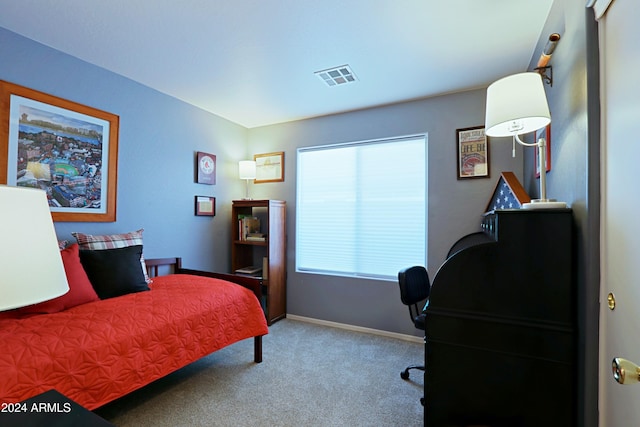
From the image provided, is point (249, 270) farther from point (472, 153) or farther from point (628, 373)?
point (628, 373)

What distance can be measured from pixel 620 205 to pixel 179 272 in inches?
130

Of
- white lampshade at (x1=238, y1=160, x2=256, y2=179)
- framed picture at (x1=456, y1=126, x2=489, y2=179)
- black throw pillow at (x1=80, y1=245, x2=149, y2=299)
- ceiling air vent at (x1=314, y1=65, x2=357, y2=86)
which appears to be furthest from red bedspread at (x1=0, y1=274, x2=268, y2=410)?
framed picture at (x1=456, y1=126, x2=489, y2=179)

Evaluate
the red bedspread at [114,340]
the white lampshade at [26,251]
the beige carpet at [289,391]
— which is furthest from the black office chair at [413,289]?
the white lampshade at [26,251]

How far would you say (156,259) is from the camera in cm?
288

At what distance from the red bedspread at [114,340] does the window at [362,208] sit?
1431 millimetres

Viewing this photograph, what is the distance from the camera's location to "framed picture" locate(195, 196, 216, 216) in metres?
3.36

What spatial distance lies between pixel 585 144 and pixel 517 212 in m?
0.37

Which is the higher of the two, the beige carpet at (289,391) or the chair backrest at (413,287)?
the chair backrest at (413,287)

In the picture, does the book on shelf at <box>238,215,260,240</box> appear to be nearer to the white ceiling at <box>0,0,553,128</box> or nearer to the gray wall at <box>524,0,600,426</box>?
the white ceiling at <box>0,0,553,128</box>

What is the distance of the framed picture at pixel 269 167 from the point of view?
379 cm

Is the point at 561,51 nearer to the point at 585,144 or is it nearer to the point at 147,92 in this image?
the point at 585,144

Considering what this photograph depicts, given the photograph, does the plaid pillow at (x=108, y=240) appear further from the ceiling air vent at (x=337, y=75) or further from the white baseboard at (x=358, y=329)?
the ceiling air vent at (x=337, y=75)

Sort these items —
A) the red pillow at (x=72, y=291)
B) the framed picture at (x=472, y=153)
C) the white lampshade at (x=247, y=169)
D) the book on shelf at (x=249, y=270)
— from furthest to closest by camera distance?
1. the white lampshade at (x=247, y=169)
2. the book on shelf at (x=249, y=270)
3. the framed picture at (x=472, y=153)
4. the red pillow at (x=72, y=291)

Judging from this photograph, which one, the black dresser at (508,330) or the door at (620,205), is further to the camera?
the black dresser at (508,330)
